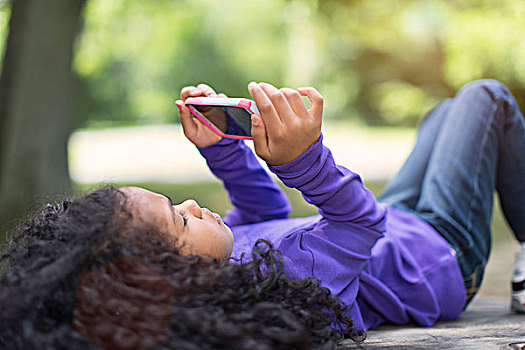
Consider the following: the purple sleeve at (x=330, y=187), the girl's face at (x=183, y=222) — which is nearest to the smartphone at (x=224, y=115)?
the purple sleeve at (x=330, y=187)

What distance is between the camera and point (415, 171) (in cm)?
256

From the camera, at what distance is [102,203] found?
4.57 ft

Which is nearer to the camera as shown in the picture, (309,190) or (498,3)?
(309,190)

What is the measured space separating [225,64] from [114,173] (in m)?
15.6

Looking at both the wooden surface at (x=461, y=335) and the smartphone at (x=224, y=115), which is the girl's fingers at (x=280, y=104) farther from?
the wooden surface at (x=461, y=335)

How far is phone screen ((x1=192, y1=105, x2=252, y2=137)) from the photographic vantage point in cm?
172

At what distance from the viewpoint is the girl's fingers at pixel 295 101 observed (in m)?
1.43

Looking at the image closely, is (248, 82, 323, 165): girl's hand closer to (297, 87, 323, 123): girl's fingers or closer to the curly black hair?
(297, 87, 323, 123): girl's fingers

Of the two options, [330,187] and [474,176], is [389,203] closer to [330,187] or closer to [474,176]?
[474,176]

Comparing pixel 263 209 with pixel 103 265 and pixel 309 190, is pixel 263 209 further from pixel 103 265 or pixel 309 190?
pixel 103 265

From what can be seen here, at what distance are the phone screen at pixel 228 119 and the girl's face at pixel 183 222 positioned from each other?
0.33 meters

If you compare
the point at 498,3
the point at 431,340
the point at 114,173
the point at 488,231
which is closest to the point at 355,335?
the point at 431,340

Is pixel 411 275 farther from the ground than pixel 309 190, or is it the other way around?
pixel 309 190

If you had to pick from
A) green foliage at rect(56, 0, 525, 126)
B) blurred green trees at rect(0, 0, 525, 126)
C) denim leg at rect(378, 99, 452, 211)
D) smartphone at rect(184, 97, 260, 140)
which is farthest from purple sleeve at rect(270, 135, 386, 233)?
green foliage at rect(56, 0, 525, 126)
